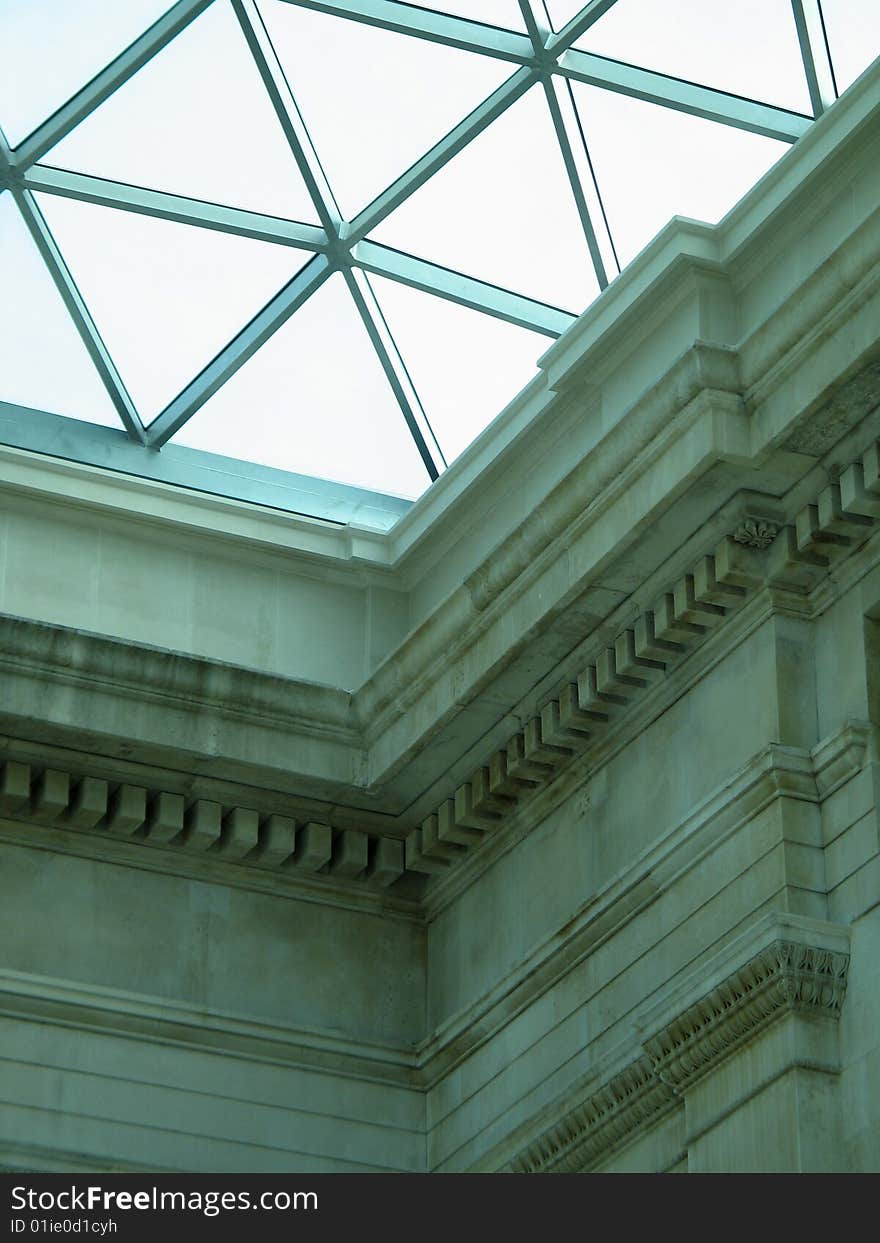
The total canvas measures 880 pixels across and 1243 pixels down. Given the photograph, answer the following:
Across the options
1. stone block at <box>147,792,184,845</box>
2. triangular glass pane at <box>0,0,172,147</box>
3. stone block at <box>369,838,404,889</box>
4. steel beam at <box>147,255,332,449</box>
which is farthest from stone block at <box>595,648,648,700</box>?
triangular glass pane at <box>0,0,172,147</box>

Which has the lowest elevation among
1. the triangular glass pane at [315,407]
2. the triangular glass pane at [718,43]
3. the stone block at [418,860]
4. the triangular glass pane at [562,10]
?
the stone block at [418,860]

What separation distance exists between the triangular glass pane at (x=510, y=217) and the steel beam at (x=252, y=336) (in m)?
0.56

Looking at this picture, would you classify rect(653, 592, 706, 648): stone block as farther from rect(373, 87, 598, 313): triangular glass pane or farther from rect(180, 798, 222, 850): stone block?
rect(180, 798, 222, 850): stone block

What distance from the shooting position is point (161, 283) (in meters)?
19.7

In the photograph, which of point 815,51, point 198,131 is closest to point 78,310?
point 198,131

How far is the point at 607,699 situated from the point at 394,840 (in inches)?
103

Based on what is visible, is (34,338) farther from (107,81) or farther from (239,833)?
(239,833)

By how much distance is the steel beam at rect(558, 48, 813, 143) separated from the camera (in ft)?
58.6

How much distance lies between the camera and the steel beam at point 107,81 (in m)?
18.7

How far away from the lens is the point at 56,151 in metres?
19.2

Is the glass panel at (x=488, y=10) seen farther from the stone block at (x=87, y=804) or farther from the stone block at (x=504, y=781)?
the stone block at (x=87, y=804)

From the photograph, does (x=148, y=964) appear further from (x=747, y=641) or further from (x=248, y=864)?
(x=747, y=641)

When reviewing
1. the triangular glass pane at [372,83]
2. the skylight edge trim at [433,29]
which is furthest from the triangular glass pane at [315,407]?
the skylight edge trim at [433,29]

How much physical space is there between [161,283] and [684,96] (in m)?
3.90
